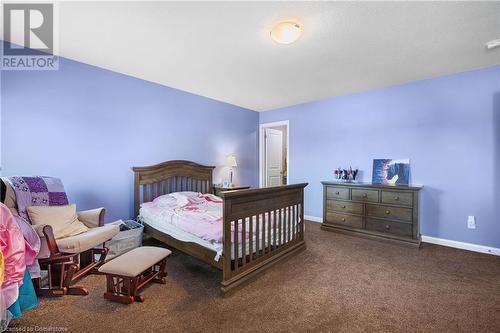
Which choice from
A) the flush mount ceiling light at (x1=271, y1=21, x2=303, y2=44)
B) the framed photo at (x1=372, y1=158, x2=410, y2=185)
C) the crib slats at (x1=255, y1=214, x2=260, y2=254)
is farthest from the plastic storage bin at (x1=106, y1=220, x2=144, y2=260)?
the framed photo at (x1=372, y1=158, x2=410, y2=185)

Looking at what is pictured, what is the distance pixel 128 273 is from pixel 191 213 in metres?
0.93

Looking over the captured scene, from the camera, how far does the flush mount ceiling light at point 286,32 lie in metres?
2.02

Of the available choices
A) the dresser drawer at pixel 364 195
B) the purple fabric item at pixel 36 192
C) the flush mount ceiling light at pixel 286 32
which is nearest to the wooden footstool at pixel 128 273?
the purple fabric item at pixel 36 192

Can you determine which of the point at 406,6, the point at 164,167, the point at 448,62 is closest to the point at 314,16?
the point at 406,6

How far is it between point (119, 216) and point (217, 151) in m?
2.09

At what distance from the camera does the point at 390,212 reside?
132 inches

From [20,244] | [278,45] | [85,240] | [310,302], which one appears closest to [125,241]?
[85,240]

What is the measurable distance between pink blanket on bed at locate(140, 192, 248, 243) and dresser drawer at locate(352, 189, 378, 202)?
88.1 inches

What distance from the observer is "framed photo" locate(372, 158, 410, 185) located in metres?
3.53

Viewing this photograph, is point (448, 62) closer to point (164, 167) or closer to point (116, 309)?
point (164, 167)

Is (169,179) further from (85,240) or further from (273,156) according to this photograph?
(273,156)

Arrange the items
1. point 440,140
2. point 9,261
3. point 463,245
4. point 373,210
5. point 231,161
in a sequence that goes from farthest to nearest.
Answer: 1. point 231,161
2. point 373,210
3. point 440,140
4. point 463,245
5. point 9,261

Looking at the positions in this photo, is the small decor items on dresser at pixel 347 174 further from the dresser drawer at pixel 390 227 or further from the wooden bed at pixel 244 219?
the wooden bed at pixel 244 219

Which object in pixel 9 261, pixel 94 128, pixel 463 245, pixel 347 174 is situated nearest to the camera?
pixel 9 261
